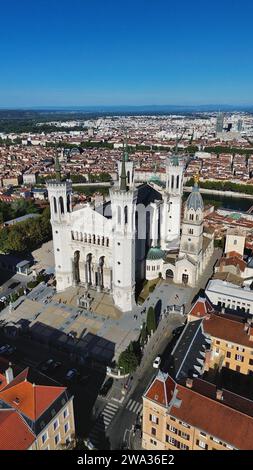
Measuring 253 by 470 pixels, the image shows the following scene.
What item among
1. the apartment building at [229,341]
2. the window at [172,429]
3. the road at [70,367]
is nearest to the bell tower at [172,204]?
the apartment building at [229,341]

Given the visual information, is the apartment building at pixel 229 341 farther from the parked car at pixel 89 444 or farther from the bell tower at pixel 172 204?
the bell tower at pixel 172 204

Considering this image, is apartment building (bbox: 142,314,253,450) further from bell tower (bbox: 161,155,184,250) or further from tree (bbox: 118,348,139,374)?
bell tower (bbox: 161,155,184,250)

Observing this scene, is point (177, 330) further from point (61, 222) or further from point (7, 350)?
point (61, 222)

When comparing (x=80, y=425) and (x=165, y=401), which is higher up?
(x=165, y=401)

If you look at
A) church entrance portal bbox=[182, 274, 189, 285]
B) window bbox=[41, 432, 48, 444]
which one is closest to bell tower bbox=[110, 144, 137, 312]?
church entrance portal bbox=[182, 274, 189, 285]

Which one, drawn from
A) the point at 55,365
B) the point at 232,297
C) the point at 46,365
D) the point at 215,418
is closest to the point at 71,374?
the point at 55,365

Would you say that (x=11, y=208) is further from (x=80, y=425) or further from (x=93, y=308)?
(x=80, y=425)
